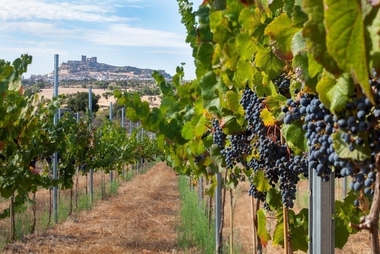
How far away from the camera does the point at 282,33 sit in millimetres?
1610

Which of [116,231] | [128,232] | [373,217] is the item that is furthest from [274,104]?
[116,231]

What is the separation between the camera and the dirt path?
300 inches

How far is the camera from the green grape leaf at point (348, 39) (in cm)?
73

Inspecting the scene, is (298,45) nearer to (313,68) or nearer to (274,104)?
(313,68)

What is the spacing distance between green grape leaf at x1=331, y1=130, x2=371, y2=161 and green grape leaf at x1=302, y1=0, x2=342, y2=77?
30 centimetres

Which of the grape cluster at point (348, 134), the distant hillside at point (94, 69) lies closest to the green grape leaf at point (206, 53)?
the grape cluster at point (348, 134)

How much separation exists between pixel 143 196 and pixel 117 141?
2697 mm

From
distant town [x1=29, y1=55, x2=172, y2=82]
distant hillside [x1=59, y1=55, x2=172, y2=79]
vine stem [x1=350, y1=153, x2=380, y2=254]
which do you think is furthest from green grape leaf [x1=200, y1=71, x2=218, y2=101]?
distant hillside [x1=59, y1=55, x2=172, y2=79]

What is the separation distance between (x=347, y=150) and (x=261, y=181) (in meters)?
1.56

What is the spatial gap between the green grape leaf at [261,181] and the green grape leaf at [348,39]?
1.97 meters

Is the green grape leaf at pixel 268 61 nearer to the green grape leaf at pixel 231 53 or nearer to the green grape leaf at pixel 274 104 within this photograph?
the green grape leaf at pixel 274 104

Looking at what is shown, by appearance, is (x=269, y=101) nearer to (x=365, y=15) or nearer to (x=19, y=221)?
(x=365, y=15)

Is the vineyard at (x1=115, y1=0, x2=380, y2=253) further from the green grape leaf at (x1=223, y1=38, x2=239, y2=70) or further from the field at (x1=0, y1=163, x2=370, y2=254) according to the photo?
the field at (x1=0, y1=163, x2=370, y2=254)

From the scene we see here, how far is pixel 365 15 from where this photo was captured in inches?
30.1
